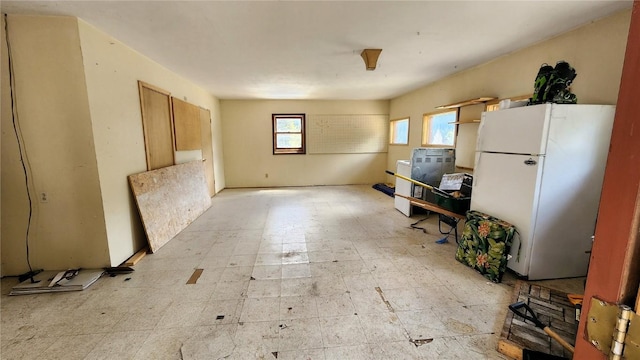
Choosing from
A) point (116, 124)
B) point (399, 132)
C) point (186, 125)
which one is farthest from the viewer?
point (399, 132)

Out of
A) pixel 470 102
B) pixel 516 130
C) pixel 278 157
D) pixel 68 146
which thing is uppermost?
pixel 470 102

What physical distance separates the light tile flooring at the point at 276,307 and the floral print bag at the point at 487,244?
11cm

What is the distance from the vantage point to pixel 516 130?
2389mm

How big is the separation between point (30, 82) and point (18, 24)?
1.59ft

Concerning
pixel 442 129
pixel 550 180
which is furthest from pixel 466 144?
pixel 550 180

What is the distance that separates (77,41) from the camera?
2.35m

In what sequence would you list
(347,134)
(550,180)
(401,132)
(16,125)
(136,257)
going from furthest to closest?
(347,134), (401,132), (136,257), (16,125), (550,180)

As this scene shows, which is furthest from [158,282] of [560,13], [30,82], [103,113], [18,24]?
[560,13]

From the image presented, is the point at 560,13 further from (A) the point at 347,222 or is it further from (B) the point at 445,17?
(A) the point at 347,222

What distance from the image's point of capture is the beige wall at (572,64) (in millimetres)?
2275

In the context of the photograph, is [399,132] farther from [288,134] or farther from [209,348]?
[209,348]

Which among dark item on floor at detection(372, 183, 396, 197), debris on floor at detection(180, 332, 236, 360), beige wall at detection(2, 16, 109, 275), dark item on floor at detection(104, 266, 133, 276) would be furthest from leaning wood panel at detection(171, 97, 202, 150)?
dark item on floor at detection(372, 183, 396, 197)

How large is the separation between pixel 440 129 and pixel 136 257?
207 inches

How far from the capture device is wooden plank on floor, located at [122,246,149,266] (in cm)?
276
